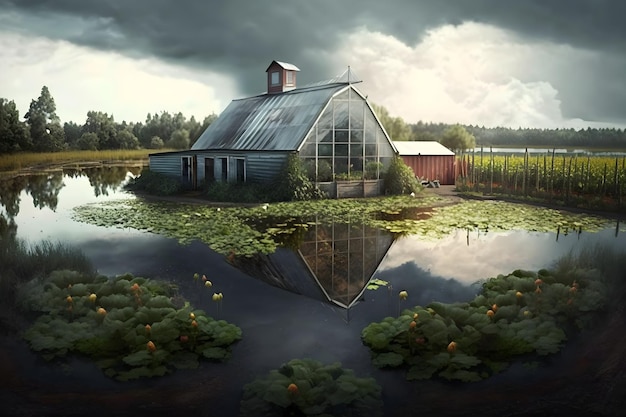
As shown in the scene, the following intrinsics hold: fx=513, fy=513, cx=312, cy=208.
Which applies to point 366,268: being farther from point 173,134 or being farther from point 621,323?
point 173,134

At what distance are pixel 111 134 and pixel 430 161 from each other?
1912cm

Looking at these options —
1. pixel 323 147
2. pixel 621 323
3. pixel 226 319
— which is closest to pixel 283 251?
pixel 226 319

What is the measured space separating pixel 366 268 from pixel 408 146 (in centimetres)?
2045

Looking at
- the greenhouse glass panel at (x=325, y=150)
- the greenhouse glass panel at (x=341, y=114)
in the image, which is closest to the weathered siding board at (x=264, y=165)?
the greenhouse glass panel at (x=325, y=150)

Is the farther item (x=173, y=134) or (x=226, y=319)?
(x=173, y=134)

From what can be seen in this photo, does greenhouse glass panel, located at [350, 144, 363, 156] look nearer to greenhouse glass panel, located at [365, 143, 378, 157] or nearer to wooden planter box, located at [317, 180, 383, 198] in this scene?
greenhouse glass panel, located at [365, 143, 378, 157]

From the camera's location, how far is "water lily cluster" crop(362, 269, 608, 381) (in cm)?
575

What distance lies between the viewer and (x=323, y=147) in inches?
851

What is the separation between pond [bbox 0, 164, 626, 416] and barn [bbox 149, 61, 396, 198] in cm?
713

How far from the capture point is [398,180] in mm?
23000

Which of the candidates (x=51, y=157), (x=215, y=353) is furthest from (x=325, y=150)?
(x=215, y=353)

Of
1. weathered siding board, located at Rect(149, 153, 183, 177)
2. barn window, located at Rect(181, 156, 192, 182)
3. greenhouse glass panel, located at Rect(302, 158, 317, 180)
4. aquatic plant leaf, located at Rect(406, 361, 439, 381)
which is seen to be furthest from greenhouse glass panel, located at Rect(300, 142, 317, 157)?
aquatic plant leaf, located at Rect(406, 361, 439, 381)

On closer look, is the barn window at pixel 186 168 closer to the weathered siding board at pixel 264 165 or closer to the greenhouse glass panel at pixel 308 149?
the weathered siding board at pixel 264 165

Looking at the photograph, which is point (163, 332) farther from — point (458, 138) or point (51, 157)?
point (458, 138)
